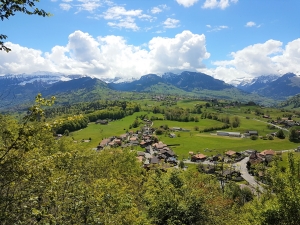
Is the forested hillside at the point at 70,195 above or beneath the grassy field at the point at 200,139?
above

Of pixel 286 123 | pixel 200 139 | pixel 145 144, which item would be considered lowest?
pixel 145 144

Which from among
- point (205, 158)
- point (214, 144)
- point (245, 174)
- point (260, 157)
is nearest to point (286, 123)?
point (214, 144)

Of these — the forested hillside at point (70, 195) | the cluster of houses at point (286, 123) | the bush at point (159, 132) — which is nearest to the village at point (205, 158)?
the bush at point (159, 132)

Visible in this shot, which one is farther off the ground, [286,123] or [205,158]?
[286,123]

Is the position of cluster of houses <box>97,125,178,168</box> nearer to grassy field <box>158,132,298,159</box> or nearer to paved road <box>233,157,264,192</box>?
grassy field <box>158,132,298,159</box>

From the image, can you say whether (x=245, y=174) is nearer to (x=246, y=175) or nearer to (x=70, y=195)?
(x=246, y=175)

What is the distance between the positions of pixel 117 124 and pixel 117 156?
13146 centimetres

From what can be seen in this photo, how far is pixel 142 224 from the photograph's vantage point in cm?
1555

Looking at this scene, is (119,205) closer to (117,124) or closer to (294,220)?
(294,220)

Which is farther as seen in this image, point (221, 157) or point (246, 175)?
point (221, 157)

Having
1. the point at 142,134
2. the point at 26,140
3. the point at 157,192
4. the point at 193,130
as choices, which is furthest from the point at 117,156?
the point at 193,130

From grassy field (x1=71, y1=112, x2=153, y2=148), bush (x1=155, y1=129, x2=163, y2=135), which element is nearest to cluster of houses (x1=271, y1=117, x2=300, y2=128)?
bush (x1=155, y1=129, x2=163, y2=135)

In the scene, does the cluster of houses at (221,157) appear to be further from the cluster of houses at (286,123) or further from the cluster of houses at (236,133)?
the cluster of houses at (286,123)

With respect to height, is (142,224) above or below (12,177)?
below
